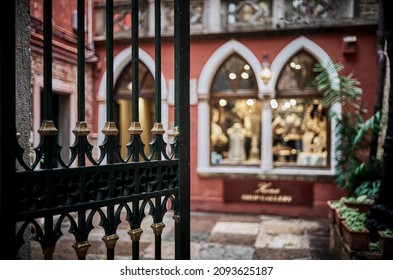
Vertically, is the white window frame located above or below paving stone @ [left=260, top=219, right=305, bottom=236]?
above

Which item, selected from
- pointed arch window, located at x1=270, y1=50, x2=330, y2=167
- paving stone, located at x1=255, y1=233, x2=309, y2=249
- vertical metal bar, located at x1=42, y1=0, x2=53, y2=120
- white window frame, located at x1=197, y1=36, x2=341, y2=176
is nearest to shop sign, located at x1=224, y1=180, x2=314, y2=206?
white window frame, located at x1=197, y1=36, x2=341, y2=176

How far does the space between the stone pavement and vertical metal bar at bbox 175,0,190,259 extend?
11.7 ft

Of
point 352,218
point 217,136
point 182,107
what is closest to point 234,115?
point 217,136

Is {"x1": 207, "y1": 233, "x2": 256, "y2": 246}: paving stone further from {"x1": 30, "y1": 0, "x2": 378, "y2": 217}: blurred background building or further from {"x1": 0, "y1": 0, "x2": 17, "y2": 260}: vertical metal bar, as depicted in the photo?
{"x1": 0, "y1": 0, "x2": 17, "y2": 260}: vertical metal bar

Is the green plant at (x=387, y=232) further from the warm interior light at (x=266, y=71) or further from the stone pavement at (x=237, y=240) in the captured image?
the warm interior light at (x=266, y=71)

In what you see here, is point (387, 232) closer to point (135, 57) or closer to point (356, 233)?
point (356, 233)

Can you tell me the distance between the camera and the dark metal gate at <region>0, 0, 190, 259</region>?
154 centimetres

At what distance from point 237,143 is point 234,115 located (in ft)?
2.24

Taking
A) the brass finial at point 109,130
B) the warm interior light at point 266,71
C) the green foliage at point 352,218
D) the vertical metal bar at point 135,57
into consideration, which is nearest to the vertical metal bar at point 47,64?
the brass finial at point 109,130

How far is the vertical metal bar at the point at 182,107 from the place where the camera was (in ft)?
7.13

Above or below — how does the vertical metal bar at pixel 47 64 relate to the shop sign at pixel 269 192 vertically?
above

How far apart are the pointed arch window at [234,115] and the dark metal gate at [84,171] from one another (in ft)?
22.9

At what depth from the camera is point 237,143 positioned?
31.3ft
